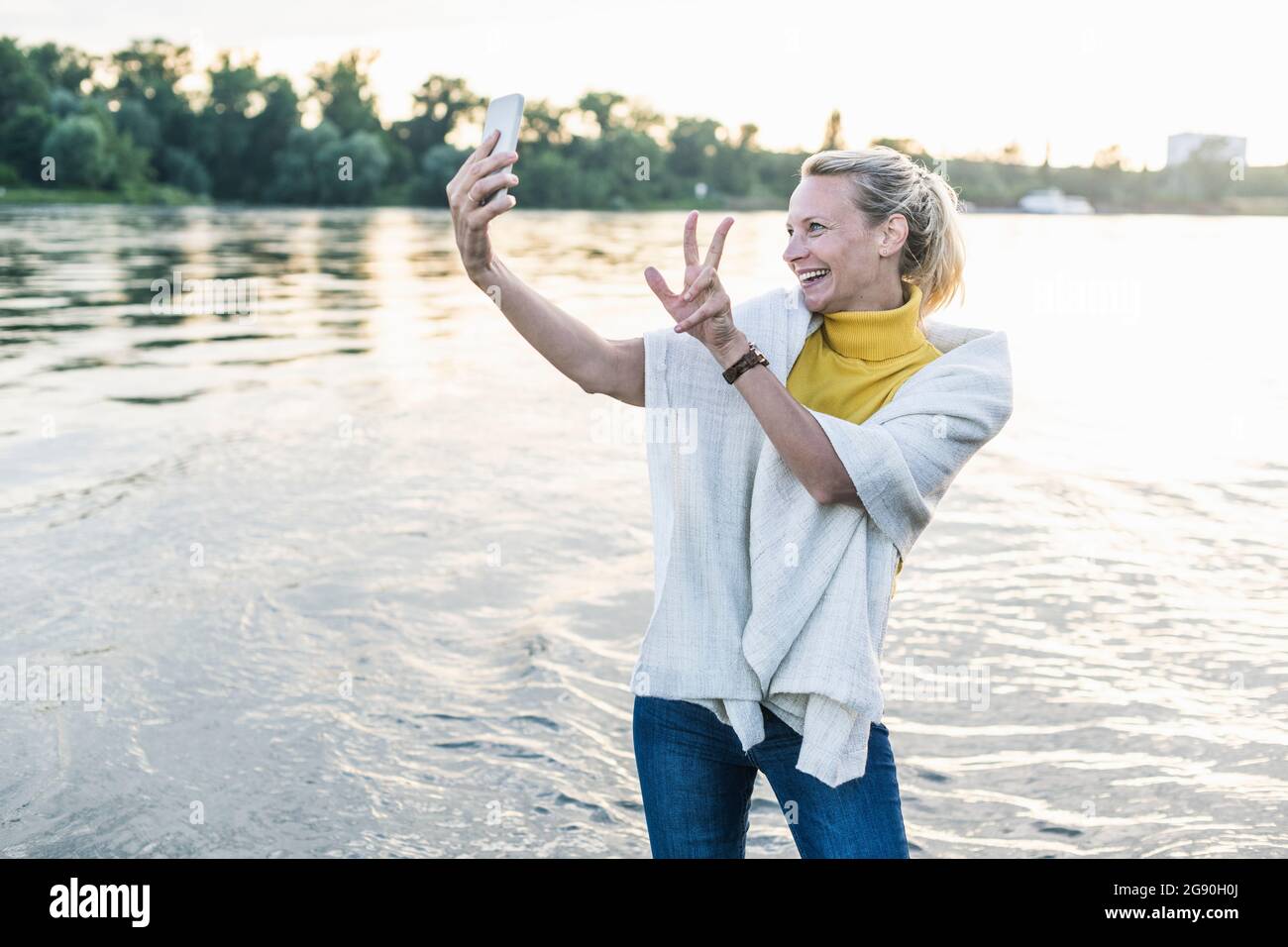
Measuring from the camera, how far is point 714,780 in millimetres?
2723

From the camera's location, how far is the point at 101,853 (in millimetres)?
4438

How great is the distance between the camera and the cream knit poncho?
2.57 metres

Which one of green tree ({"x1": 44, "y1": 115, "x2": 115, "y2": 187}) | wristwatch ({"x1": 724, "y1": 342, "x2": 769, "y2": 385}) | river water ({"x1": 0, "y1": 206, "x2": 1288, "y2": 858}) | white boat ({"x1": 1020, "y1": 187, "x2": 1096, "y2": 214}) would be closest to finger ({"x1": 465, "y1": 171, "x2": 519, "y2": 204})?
wristwatch ({"x1": 724, "y1": 342, "x2": 769, "y2": 385})

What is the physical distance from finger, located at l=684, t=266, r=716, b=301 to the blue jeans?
0.87 metres

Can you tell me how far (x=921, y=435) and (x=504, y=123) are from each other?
106 cm

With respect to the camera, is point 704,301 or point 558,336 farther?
point 558,336

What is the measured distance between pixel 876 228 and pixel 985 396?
1.40 feet

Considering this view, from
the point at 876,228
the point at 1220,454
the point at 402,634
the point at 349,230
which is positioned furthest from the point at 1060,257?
the point at 876,228

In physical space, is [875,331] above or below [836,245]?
below
